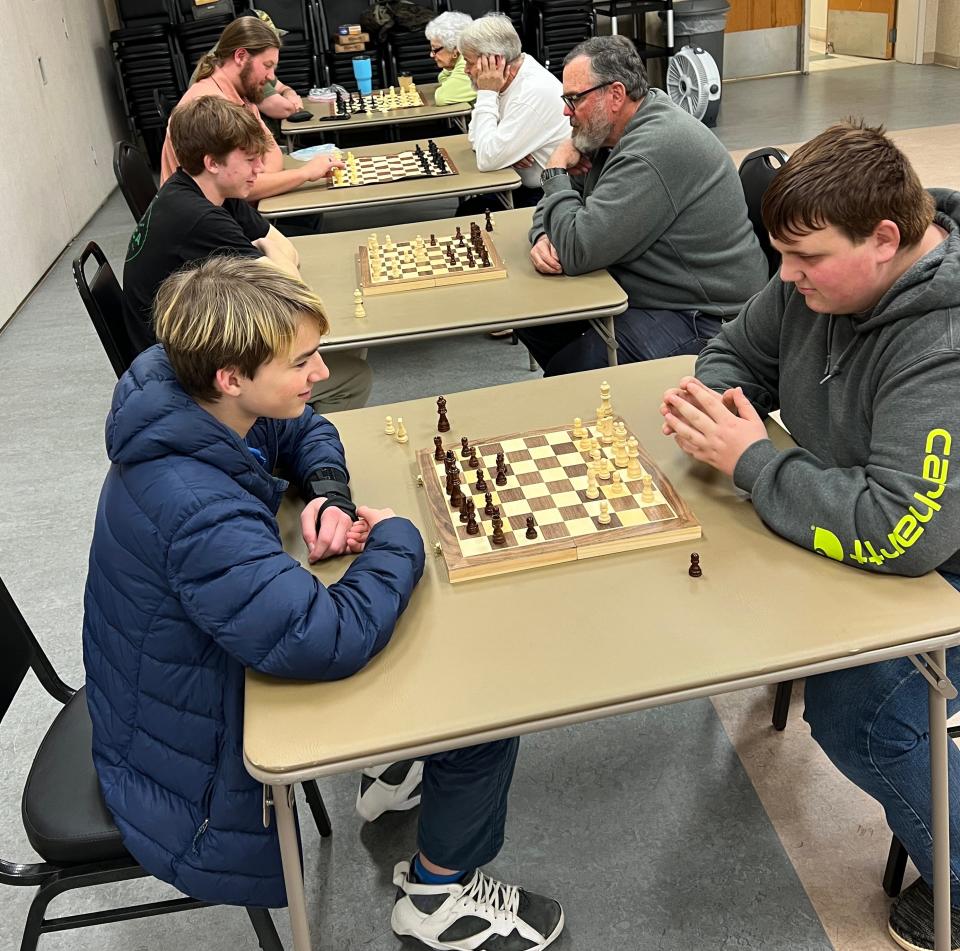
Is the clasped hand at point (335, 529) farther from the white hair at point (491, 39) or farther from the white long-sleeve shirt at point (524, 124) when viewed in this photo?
the white hair at point (491, 39)

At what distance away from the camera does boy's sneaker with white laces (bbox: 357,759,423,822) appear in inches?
83.4

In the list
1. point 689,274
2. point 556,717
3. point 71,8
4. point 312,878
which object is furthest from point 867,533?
point 71,8

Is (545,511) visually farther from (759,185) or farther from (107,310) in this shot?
(759,185)

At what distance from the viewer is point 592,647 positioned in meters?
1.42

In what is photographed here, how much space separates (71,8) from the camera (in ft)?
24.0

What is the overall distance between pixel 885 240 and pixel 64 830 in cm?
156

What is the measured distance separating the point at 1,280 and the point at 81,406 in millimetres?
1456

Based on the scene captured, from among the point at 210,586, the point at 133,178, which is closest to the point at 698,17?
the point at 133,178

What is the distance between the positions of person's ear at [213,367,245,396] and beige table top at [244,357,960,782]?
0.34m

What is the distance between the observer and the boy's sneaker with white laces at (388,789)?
2117mm

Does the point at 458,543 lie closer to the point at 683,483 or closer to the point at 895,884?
the point at 683,483

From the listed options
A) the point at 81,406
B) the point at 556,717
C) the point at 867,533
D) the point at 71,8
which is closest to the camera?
the point at 556,717

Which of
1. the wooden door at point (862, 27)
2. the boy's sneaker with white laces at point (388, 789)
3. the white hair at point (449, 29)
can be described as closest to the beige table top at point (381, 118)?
the white hair at point (449, 29)

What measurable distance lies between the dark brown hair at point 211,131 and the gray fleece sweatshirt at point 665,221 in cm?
86
